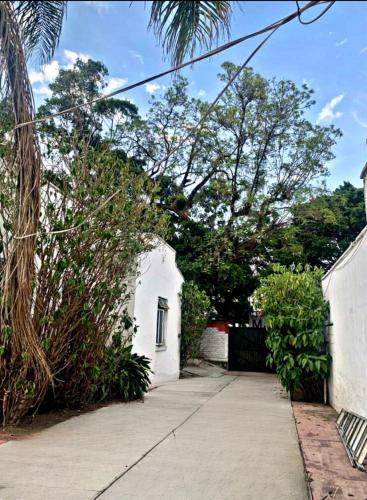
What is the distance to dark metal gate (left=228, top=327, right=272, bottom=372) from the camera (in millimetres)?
17859

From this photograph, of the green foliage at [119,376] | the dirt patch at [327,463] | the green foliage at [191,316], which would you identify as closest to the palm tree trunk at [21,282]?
the green foliage at [119,376]

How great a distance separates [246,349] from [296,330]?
10.0m

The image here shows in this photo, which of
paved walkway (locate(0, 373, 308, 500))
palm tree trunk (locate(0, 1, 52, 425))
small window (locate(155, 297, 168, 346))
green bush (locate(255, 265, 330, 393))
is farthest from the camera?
small window (locate(155, 297, 168, 346))

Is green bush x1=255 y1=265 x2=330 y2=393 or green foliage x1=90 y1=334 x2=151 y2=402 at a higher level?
green bush x1=255 y1=265 x2=330 y2=393

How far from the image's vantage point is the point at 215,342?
1772 cm

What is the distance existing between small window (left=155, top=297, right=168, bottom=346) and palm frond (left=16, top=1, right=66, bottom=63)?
26.9ft

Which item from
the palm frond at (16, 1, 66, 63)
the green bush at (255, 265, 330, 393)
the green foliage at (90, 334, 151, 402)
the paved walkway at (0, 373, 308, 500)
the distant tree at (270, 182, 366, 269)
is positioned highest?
the distant tree at (270, 182, 366, 269)

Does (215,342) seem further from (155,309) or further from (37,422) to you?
(37,422)

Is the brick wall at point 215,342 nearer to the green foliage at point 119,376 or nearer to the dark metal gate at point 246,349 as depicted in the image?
the dark metal gate at point 246,349

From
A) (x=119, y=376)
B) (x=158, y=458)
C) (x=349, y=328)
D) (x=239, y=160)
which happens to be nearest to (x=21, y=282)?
(x=158, y=458)

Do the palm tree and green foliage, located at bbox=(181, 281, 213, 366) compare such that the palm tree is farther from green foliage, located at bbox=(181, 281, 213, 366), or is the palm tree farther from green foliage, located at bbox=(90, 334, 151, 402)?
green foliage, located at bbox=(181, 281, 213, 366)

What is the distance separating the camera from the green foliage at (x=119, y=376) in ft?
23.3

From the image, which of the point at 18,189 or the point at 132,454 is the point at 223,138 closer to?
the point at 18,189

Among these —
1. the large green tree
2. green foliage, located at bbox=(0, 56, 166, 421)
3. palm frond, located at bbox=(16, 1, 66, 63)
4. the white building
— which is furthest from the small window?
palm frond, located at bbox=(16, 1, 66, 63)
